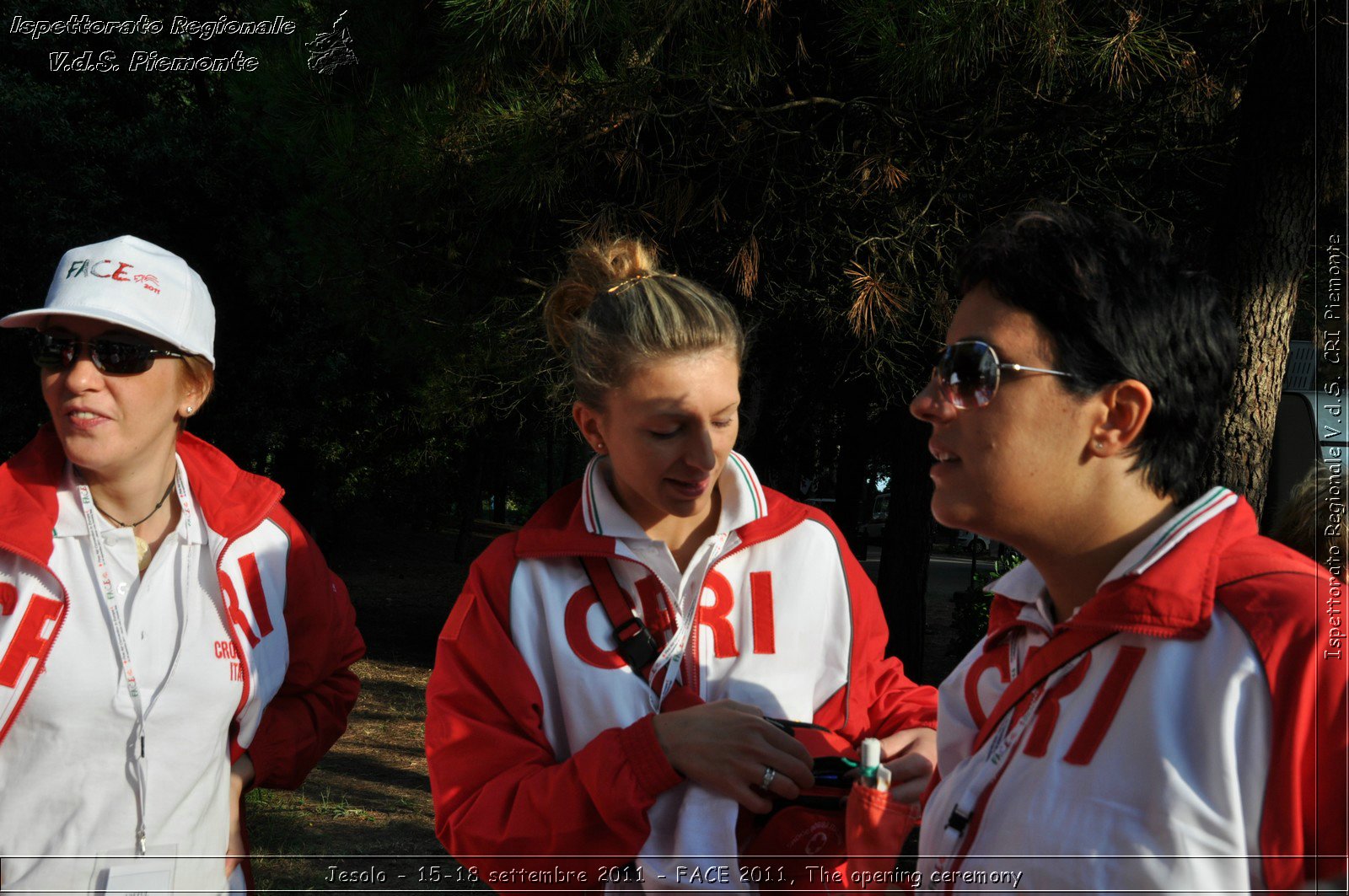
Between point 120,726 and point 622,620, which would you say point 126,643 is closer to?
point 120,726

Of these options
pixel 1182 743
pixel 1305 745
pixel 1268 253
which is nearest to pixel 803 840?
pixel 1182 743

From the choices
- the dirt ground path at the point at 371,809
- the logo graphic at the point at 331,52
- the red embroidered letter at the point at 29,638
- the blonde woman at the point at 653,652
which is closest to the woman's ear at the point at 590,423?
the blonde woman at the point at 653,652

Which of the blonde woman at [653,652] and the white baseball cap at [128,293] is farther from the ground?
the white baseball cap at [128,293]

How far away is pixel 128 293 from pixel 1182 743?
2.31m

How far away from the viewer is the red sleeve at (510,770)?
1.91 m

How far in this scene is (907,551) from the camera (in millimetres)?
9430

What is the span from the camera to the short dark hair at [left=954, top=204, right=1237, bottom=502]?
1.69 metres

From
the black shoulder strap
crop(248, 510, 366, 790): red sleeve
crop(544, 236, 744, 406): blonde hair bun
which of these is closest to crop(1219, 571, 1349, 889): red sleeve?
the black shoulder strap

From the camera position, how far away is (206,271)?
13.7 m

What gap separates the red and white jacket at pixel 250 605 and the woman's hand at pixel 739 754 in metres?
1.17

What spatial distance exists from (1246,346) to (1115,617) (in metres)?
3.64

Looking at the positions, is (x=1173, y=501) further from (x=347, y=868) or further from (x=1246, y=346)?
(x=347, y=868)

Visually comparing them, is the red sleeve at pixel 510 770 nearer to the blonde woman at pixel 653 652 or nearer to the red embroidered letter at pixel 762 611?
the blonde woman at pixel 653 652

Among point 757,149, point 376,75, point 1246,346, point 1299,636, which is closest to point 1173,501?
point 1299,636
